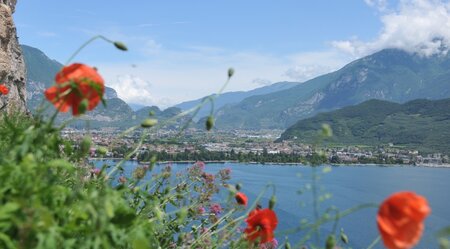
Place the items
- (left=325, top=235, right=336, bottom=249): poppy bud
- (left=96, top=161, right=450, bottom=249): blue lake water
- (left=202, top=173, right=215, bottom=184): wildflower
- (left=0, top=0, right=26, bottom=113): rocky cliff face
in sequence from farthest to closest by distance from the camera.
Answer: (left=96, top=161, right=450, bottom=249): blue lake water, (left=0, top=0, right=26, bottom=113): rocky cliff face, (left=202, top=173, right=215, bottom=184): wildflower, (left=325, top=235, right=336, bottom=249): poppy bud

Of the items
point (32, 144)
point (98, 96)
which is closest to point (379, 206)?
point (98, 96)

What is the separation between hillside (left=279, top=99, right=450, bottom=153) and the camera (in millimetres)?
122875

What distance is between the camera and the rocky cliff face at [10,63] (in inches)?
288

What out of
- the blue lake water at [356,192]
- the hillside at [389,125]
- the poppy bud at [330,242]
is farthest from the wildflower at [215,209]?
the hillside at [389,125]

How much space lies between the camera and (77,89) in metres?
1.42

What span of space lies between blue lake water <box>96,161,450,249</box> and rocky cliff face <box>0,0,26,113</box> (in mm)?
9808

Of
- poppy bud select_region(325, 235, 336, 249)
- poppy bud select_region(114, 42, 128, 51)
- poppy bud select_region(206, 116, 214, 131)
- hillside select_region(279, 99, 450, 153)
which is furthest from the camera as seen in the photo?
hillside select_region(279, 99, 450, 153)

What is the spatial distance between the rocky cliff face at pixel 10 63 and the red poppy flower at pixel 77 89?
5372 millimetres

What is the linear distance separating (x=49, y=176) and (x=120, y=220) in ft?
0.75

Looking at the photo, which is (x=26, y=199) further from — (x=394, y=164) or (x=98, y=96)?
(x=394, y=164)

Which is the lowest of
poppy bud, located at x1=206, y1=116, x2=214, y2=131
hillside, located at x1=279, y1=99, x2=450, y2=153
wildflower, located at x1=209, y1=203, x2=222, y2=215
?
wildflower, located at x1=209, y1=203, x2=222, y2=215

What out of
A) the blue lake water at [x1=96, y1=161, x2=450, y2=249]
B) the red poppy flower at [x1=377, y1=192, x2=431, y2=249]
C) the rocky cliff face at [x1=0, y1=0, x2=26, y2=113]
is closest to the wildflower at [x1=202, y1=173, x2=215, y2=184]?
the red poppy flower at [x1=377, y1=192, x2=431, y2=249]

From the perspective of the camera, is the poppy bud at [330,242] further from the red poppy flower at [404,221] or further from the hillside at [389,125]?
the hillside at [389,125]

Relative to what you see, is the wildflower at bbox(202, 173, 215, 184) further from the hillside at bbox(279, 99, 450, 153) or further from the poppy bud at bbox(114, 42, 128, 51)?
the hillside at bbox(279, 99, 450, 153)
